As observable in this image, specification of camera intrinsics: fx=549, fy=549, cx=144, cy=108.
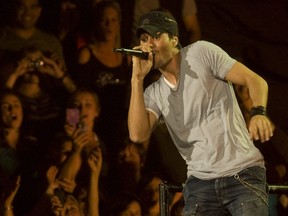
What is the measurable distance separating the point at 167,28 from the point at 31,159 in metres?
1.63

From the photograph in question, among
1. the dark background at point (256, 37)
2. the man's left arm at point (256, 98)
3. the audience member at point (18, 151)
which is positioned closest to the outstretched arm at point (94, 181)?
the audience member at point (18, 151)

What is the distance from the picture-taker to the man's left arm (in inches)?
69.4

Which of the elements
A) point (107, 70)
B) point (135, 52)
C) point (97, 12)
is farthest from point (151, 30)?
point (97, 12)

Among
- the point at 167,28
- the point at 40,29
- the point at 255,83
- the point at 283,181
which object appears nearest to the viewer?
the point at 255,83

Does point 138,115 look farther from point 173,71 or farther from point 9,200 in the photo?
point 9,200

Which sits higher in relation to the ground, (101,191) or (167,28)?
(167,28)

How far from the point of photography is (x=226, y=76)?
2.03m

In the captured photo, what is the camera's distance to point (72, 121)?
3641mm

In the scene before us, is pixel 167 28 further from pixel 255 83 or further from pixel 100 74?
pixel 100 74

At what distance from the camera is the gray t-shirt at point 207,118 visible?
200 cm

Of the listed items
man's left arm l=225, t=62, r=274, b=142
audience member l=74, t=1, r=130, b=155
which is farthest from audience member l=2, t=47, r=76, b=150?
man's left arm l=225, t=62, r=274, b=142

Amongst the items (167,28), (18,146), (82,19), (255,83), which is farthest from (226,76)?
(82,19)

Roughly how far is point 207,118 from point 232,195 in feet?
0.97

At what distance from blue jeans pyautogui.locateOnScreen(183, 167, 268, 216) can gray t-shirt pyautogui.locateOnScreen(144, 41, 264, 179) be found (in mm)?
31
